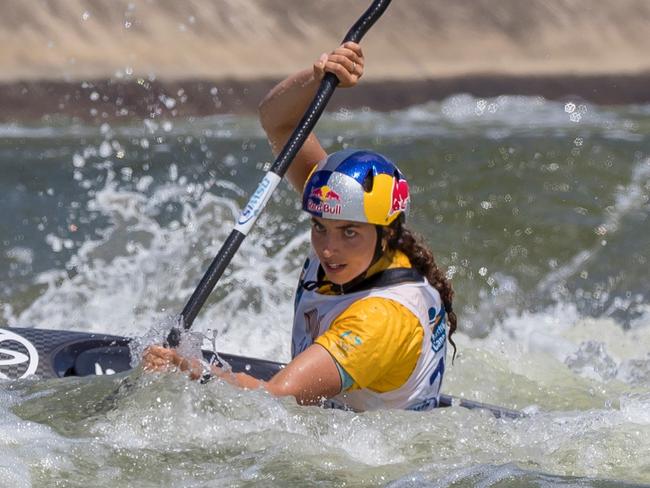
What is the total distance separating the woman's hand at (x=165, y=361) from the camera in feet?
12.8

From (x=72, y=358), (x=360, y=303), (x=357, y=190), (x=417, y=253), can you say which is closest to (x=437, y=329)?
Result: (x=417, y=253)

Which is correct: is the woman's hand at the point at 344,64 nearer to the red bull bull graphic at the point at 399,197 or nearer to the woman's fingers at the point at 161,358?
the red bull bull graphic at the point at 399,197

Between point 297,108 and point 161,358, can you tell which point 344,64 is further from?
point 161,358

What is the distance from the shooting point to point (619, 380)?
21.5ft

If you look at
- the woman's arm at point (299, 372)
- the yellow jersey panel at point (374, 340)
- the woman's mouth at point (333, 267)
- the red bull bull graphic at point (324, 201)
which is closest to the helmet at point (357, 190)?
the red bull bull graphic at point (324, 201)

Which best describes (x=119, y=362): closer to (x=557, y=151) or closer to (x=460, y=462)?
(x=460, y=462)

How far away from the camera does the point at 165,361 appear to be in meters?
3.91

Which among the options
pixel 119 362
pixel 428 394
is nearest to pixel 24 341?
pixel 119 362

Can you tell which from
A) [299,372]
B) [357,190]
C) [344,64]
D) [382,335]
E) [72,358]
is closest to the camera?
[299,372]

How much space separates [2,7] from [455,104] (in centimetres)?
411

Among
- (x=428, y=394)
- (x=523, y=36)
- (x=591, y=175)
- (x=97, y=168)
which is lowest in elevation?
(x=428, y=394)

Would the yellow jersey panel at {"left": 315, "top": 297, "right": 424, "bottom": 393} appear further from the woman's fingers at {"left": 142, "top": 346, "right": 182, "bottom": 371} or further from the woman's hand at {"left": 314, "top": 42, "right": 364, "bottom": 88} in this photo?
the woman's hand at {"left": 314, "top": 42, "right": 364, "bottom": 88}

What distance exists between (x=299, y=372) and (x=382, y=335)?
0.95 feet

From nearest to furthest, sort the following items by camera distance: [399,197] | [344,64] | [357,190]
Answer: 1. [357,190]
2. [399,197]
3. [344,64]
